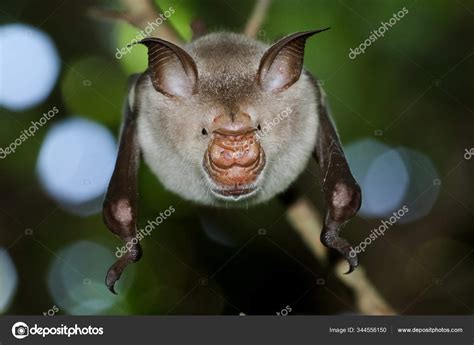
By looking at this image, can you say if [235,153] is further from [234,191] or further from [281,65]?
[281,65]

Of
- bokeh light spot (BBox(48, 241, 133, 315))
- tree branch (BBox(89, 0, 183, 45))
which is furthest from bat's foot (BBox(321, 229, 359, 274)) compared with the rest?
bokeh light spot (BBox(48, 241, 133, 315))

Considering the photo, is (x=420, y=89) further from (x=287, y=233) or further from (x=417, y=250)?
(x=287, y=233)

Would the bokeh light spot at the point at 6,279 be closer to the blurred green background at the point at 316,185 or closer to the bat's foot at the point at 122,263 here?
the blurred green background at the point at 316,185

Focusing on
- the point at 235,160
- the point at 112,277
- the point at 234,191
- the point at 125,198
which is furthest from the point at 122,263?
the point at 235,160

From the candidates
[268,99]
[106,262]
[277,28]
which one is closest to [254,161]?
[268,99]

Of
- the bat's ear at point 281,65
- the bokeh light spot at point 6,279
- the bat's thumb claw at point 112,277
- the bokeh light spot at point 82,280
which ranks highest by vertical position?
the bat's ear at point 281,65

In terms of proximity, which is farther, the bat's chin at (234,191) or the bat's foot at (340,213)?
the bat's foot at (340,213)

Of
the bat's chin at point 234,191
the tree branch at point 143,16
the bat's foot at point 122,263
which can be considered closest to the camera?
the bat's chin at point 234,191

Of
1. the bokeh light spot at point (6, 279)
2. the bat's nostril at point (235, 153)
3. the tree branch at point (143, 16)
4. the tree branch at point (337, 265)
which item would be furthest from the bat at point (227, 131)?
the bokeh light spot at point (6, 279)
